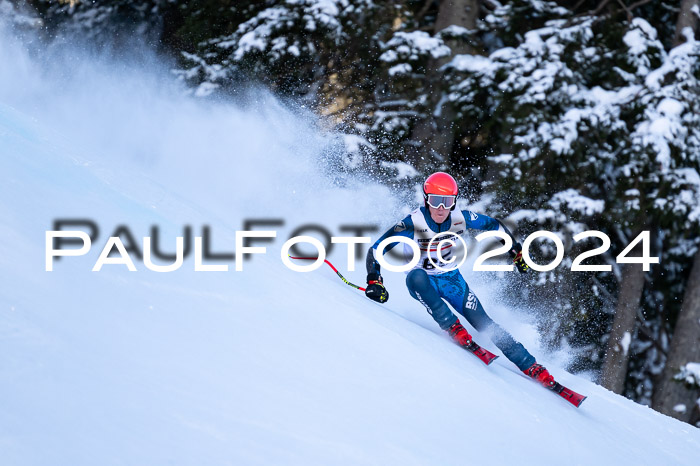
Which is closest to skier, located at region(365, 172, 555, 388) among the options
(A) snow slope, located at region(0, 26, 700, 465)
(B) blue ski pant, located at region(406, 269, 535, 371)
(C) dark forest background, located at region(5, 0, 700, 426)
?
(B) blue ski pant, located at region(406, 269, 535, 371)

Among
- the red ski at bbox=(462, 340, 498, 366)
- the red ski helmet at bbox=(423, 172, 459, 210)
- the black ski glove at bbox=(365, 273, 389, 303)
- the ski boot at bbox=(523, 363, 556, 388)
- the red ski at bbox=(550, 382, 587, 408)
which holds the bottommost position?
the red ski at bbox=(550, 382, 587, 408)

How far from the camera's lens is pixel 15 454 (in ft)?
7.64

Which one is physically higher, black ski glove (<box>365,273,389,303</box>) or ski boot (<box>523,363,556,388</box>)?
black ski glove (<box>365,273,389,303</box>)

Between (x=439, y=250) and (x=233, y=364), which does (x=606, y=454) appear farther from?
(x=233, y=364)

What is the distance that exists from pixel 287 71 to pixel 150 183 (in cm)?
479

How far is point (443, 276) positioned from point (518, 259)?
61 cm

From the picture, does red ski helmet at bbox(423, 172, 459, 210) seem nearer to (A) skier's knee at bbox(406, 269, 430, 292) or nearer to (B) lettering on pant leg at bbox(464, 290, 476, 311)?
(A) skier's knee at bbox(406, 269, 430, 292)

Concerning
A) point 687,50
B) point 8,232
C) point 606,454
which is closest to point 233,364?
point 8,232

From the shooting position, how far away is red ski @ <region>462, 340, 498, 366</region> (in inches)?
193

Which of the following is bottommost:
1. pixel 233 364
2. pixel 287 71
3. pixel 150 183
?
pixel 233 364

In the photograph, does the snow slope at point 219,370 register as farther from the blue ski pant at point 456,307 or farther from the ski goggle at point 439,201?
the ski goggle at point 439,201

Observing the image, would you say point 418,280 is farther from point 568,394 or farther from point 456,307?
point 568,394

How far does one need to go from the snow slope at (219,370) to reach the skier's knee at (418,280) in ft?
0.94

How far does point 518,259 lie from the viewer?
547cm
